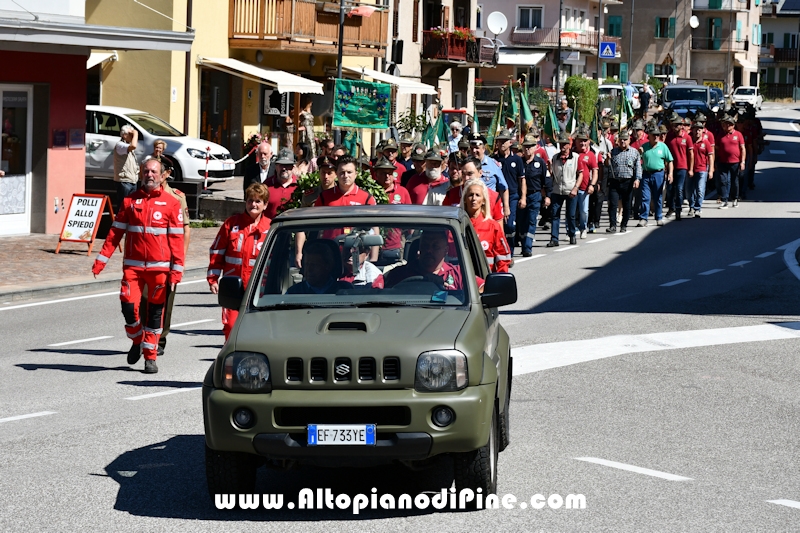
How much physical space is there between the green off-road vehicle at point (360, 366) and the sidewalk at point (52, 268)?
34.0ft

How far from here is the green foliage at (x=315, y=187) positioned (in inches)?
605

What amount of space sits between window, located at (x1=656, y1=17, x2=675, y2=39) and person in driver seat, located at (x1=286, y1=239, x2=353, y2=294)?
111m

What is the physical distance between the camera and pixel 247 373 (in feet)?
24.4

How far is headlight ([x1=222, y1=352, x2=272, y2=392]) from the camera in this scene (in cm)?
741

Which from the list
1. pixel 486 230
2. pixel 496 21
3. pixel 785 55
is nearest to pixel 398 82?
pixel 496 21

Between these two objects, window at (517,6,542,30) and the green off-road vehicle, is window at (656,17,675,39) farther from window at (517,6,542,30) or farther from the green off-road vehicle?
the green off-road vehicle

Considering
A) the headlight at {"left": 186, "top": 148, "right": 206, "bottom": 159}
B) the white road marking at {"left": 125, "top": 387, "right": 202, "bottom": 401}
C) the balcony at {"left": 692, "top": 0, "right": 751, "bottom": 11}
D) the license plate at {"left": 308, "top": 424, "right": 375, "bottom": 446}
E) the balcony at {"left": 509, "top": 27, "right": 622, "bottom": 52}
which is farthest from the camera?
the balcony at {"left": 692, "top": 0, "right": 751, "bottom": 11}

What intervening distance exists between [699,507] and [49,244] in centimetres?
1686

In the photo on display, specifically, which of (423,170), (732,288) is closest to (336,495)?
(423,170)

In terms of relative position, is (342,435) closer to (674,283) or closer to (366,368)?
(366,368)

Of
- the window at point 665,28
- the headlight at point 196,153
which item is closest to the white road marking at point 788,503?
the headlight at point 196,153

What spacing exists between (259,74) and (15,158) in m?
13.0

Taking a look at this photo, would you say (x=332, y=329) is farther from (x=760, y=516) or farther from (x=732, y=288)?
(x=732, y=288)

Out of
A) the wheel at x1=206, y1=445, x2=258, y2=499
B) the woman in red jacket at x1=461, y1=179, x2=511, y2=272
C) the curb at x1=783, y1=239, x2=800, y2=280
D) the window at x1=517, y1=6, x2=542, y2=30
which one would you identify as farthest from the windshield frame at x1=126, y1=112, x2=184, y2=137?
the window at x1=517, y1=6, x2=542, y2=30
